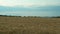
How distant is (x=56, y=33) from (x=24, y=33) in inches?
77.2

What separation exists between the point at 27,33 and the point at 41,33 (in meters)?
Result: 0.88

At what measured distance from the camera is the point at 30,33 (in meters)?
9.66

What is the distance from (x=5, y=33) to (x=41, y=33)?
7.01 ft

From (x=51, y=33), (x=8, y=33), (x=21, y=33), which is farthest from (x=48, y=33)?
(x=8, y=33)

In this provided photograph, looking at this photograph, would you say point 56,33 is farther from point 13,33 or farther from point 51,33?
point 13,33

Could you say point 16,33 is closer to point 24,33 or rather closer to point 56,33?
point 24,33

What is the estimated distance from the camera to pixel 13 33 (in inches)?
377

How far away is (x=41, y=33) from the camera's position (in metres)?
9.88

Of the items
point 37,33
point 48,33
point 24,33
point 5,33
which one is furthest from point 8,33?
point 48,33

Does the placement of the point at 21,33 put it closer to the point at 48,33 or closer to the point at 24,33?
the point at 24,33

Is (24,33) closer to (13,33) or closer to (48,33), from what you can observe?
(13,33)

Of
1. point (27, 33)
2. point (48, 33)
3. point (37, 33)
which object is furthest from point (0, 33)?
point (48, 33)

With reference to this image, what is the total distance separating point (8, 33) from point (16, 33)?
18.3 inches

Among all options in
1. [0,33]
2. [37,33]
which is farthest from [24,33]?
[0,33]
